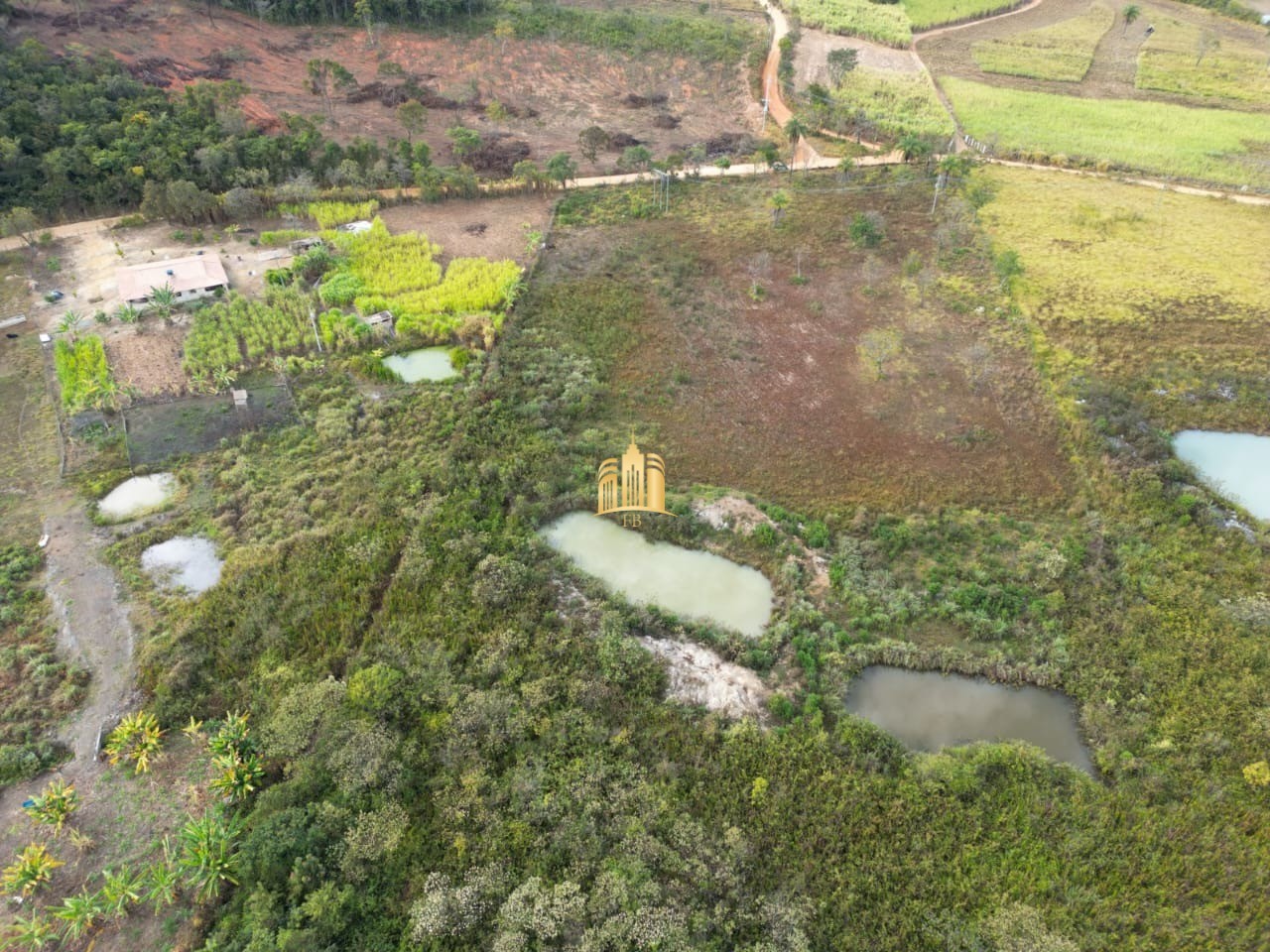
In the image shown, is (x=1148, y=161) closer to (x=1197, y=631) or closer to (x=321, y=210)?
(x=1197, y=631)

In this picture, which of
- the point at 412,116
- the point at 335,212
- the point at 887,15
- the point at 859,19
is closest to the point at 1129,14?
the point at 887,15

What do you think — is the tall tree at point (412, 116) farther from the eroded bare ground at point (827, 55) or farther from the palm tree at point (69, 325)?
the eroded bare ground at point (827, 55)

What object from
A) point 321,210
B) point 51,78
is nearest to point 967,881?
point 321,210

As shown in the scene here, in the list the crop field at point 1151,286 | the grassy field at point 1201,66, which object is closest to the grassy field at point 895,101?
the crop field at point 1151,286

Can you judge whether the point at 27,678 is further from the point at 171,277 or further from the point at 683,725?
the point at 171,277

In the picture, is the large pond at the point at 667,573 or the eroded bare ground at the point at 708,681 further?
the large pond at the point at 667,573

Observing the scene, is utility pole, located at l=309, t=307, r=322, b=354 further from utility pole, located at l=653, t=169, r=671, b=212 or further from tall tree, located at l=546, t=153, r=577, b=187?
utility pole, located at l=653, t=169, r=671, b=212
